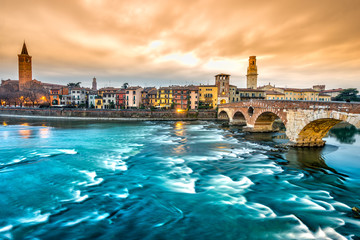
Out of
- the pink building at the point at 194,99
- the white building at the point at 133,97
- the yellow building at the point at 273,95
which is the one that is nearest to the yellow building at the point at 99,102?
the white building at the point at 133,97

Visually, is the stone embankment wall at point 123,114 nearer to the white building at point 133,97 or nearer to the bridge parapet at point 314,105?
the white building at point 133,97

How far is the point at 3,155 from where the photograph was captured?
18.0m

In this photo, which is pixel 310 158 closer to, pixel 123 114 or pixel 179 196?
pixel 179 196

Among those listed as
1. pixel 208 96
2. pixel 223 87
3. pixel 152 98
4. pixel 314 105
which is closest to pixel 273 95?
pixel 223 87

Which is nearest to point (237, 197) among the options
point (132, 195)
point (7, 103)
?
point (132, 195)

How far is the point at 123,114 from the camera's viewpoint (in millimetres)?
59281

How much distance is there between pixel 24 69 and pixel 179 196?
150m

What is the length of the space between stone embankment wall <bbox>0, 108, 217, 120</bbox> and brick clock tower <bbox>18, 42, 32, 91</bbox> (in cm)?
7365

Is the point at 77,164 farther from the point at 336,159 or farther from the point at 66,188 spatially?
the point at 336,159

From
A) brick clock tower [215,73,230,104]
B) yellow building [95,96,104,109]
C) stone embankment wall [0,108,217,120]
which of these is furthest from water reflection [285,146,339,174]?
yellow building [95,96,104,109]

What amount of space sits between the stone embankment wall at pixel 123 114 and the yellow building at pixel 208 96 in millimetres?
12282

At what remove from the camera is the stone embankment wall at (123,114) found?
59.0 m

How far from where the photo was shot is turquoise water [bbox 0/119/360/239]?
7.53m

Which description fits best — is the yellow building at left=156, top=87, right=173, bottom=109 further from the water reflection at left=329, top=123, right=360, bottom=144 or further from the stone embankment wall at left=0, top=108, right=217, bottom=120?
the water reflection at left=329, top=123, right=360, bottom=144
